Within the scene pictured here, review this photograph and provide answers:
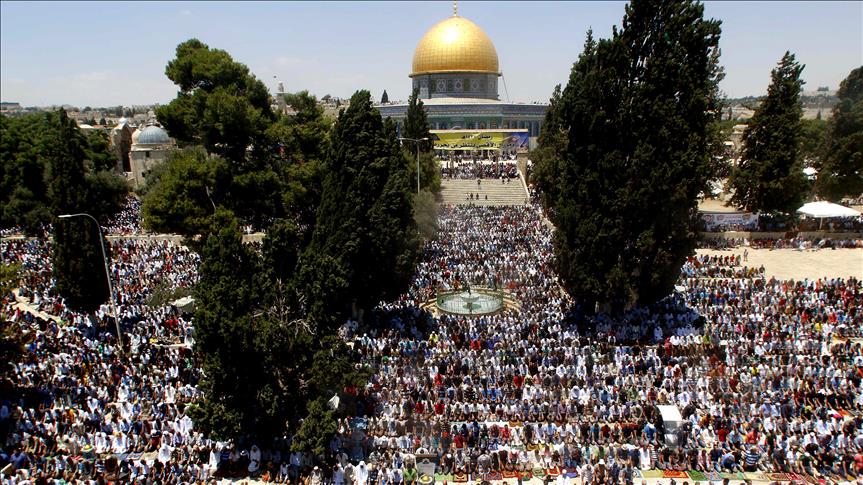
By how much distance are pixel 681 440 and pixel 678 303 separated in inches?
360

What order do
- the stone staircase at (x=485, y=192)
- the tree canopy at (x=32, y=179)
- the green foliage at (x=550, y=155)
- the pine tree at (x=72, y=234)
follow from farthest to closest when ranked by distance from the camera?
1. the stone staircase at (x=485, y=192)
2. the tree canopy at (x=32, y=179)
3. the green foliage at (x=550, y=155)
4. the pine tree at (x=72, y=234)

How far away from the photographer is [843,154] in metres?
35.8

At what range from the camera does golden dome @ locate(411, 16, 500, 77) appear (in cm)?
6197

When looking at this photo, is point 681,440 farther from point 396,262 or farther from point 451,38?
point 451,38

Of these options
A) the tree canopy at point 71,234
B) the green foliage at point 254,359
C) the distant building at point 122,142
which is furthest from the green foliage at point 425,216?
the distant building at point 122,142

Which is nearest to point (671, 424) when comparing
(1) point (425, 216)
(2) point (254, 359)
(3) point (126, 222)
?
(2) point (254, 359)

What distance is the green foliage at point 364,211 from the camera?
1947 cm

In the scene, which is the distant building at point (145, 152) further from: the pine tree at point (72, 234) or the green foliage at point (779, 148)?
the green foliage at point (779, 148)

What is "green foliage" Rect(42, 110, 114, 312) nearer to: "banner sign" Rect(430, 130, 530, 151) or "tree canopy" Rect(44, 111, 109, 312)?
"tree canopy" Rect(44, 111, 109, 312)

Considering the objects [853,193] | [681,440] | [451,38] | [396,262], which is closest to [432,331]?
[396,262]

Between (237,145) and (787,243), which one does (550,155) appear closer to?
(787,243)

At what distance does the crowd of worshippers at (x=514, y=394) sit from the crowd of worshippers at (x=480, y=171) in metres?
24.6

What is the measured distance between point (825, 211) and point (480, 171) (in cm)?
2401

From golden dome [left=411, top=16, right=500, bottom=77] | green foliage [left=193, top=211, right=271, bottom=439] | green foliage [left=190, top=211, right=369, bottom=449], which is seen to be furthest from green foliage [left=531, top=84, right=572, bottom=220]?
golden dome [left=411, top=16, right=500, bottom=77]
